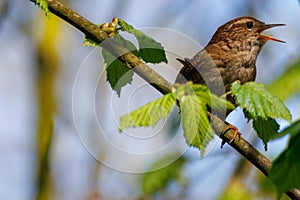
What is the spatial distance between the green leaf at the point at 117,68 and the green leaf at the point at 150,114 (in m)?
0.56

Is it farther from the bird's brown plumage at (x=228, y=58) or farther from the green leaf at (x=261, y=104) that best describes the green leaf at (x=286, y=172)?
the bird's brown plumage at (x=228, y=58)

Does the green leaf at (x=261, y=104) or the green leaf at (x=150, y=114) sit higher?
the green leaf at (x=261, y=104)

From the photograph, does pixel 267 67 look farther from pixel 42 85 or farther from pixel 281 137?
pixel 281 137

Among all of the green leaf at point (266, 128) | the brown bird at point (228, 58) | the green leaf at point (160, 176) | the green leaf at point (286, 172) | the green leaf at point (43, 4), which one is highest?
the green leaf at point (286, 172)

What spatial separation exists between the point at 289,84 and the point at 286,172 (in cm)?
164

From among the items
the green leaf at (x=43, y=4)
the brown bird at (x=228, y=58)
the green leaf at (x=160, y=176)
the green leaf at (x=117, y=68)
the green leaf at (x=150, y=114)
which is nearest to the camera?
the green leaf at (x=150, y=114)

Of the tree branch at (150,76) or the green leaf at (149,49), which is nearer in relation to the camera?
the tree branch at (150,76)

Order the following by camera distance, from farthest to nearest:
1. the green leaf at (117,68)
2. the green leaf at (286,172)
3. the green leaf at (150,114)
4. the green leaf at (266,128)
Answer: the green leaf at (117,68) → the green leaf at (266,128) → the green leaf at (150,114) → the green leaf at (286,172)

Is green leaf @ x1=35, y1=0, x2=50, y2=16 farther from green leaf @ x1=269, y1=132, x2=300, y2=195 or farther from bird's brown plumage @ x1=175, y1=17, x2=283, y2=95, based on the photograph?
bird's brown plumage @ x1=175, y1=17, x2=283, y2=95

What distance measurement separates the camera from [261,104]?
2283 mm

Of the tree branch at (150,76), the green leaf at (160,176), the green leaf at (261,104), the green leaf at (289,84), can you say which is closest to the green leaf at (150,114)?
the tree branch at (150,76)

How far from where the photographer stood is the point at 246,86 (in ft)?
7.85

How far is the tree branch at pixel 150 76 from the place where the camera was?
7.55ft

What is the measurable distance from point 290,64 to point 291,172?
188cm
